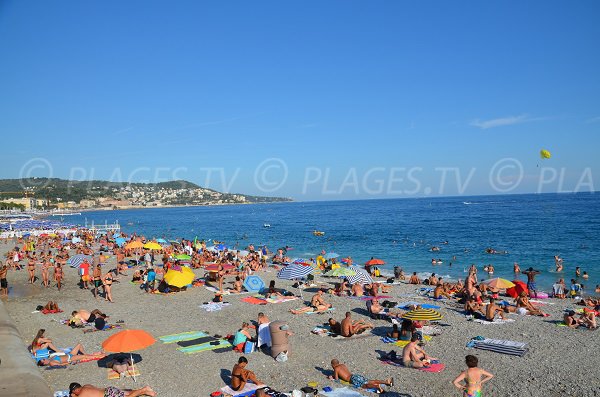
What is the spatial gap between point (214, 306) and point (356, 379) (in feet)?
26.9

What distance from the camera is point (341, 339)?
12.2 m

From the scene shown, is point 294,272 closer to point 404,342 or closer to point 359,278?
point 359,278

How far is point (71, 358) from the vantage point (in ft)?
34.3

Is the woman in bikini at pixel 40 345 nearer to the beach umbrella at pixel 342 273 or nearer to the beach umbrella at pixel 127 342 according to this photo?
the beach umbrella at pixel 127 342

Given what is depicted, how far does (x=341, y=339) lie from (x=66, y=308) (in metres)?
10.9

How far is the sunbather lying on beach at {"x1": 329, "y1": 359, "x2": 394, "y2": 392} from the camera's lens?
8812 millimetres

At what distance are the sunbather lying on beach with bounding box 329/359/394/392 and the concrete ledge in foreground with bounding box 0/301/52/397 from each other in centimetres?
543

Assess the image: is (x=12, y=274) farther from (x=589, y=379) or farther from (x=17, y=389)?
(x=589, y=379)

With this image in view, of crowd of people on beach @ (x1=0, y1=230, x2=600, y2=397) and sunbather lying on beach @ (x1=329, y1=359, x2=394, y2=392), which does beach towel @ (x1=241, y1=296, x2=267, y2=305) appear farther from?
sunbather lying on beach @ (x1=329, y1=359, x2=394, y2=392)

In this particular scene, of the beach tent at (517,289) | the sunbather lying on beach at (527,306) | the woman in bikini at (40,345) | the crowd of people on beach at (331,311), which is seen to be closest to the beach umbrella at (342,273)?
the crowd of people on beach at (331,311)

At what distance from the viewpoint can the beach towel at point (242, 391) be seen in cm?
854

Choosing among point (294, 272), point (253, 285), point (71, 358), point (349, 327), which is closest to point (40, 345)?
point (71, 358)

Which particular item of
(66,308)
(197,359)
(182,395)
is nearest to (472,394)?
(182,395)

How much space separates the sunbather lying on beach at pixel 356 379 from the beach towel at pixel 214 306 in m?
7.29
